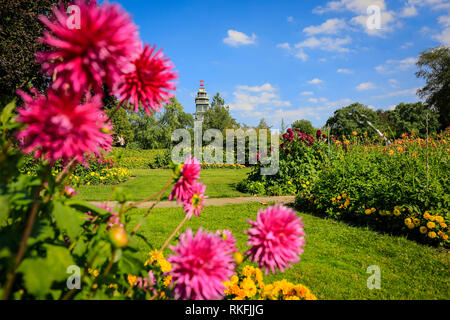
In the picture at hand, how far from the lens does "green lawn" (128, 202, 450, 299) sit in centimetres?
312

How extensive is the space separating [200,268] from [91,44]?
81cm

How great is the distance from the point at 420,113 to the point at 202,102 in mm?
68027

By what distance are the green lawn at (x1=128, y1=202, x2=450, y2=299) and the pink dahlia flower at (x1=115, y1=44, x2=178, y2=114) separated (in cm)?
147

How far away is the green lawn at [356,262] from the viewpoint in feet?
10.2

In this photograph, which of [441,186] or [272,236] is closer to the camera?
[272,236]

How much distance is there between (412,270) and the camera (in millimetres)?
3588

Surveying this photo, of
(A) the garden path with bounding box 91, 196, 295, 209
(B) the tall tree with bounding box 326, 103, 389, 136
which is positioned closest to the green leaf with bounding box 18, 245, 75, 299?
(A) the garden path with bounding box 91, 196, 295, 209

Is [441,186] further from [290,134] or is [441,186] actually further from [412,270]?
[290,134]

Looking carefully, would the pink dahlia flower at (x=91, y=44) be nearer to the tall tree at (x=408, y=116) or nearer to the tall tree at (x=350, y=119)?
the tall tree at (x=408, y=116)

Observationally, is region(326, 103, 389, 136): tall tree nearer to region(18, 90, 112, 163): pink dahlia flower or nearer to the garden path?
the garden path

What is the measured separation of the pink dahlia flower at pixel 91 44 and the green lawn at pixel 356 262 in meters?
1.61

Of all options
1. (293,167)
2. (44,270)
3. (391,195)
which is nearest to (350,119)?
(293,167)

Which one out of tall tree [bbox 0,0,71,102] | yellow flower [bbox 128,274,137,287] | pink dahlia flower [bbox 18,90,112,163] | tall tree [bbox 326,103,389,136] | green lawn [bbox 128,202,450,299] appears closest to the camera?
pink dahlia flower [bbox 18,90,112,163]

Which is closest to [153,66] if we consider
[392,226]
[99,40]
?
[99,40]
